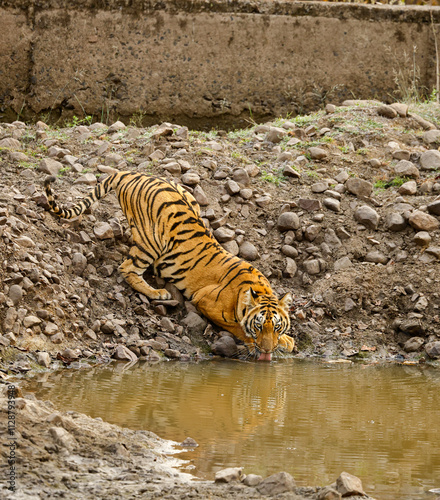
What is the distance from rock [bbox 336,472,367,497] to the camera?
2.82m

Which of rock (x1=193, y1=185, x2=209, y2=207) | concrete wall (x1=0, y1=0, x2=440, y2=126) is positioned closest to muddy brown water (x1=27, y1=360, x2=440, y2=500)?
rock (x1=193, y1=185, x2=209, y2=207)

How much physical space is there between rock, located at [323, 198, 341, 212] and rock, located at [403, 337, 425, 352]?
1.56 m

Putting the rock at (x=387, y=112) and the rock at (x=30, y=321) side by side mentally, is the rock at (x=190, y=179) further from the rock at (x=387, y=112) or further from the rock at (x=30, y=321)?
the rock at (x=387, y=112)

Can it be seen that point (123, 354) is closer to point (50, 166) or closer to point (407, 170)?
point (50, 166)

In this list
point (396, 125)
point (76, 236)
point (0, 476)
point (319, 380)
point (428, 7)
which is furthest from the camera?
point (428, 7)

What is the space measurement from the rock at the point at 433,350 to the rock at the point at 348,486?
11.5ft

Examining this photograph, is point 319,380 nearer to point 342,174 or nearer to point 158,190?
point 158,190

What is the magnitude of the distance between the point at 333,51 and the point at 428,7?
4.91 feet

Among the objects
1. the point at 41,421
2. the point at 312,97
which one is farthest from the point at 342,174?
the point at 41,421

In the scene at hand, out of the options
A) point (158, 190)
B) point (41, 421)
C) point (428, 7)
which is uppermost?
point (428, 7)

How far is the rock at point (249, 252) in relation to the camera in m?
6.86

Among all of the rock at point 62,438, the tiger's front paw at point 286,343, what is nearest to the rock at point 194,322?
the tiger's front paw at point 286,343

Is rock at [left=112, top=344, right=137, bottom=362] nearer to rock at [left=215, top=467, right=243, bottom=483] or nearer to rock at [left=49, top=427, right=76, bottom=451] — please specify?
rock at [left=49, top=427, right=76, bottom=451]

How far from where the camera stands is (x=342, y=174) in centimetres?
776
